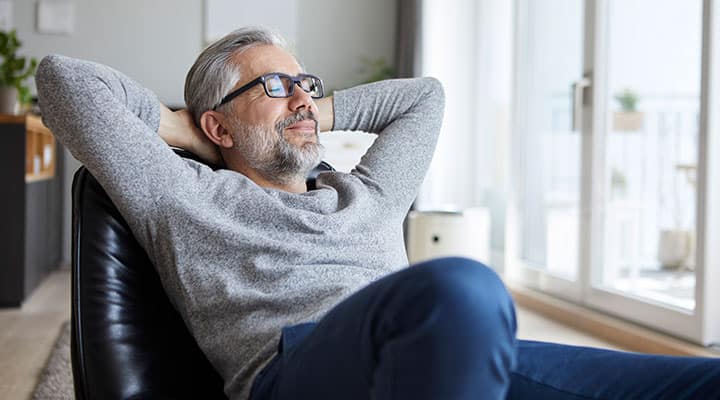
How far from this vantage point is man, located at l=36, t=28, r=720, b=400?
2.93ft

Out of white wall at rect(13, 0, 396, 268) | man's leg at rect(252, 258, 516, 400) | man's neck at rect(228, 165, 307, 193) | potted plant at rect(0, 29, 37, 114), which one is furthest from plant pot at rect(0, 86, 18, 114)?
man's leg at rect(252, 258, 516, 400)

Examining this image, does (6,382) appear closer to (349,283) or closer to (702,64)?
(349,283)

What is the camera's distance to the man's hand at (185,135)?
67.4 inches

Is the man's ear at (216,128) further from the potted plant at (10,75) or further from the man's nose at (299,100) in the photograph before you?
the potted plant at (10,75)

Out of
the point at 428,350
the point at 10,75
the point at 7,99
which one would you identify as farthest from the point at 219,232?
the point at 10,75

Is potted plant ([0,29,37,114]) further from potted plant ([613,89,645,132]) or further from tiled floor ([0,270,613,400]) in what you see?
potted plant ([613,89,645,132])

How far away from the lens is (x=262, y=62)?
1.80 m

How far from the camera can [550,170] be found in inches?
168

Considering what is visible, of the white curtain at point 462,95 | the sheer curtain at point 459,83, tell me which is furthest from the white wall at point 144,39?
the white curtain at point 462,95

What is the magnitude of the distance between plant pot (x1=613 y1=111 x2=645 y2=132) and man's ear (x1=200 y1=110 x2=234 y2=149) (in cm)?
244

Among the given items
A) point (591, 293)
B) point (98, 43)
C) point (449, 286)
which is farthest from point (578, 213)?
point (98, 43)

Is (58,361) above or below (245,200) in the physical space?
below

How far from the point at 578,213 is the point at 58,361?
93.3 inches

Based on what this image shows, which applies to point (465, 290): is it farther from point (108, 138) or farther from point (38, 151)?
point (38, 151)
